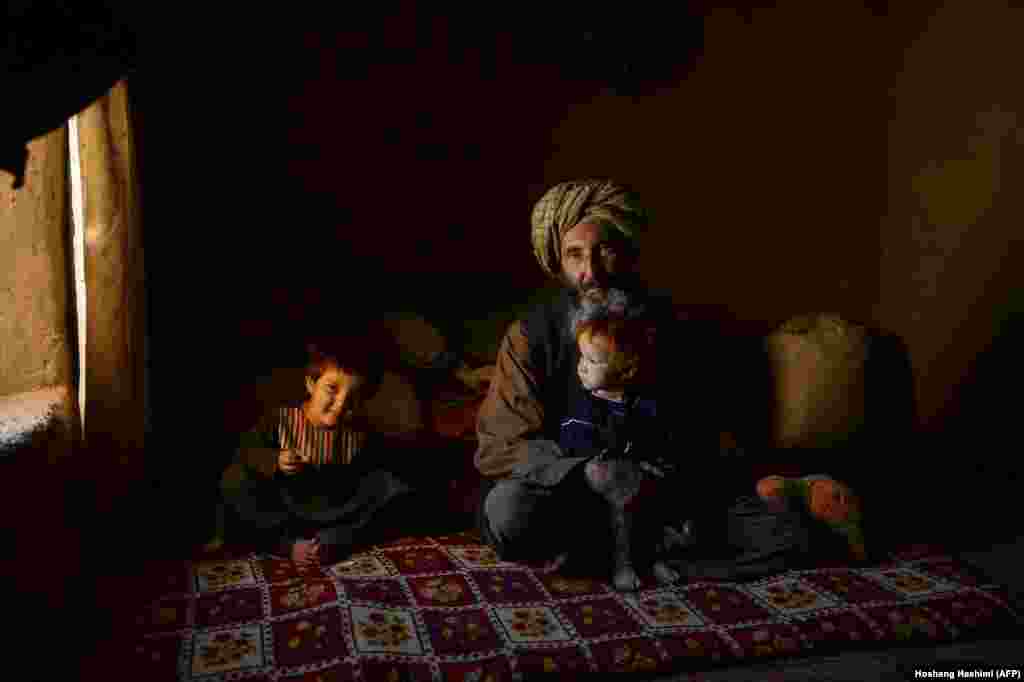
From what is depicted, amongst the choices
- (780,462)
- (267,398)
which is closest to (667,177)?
(780,462)

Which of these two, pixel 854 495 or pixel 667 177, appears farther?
pixel 667 177

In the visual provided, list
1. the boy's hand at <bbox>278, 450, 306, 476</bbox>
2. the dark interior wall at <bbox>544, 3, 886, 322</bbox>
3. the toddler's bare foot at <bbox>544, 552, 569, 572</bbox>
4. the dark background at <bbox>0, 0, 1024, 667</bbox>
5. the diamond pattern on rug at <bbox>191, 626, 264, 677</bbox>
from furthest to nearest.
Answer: the dark interior wall at <bbox>544, 3, 886, 322</bbox> → the dark background at <bbox>0, 0, 1024, 667</bbox> → the boy's hand at <bbox>278, 450, 306, 476</bbox> → the toddler's bare foot at <bbox>544, 552, 569, 572</bbox> → the diamond pattern on rug at <bbox>191, 626, 264, 677</bbox>

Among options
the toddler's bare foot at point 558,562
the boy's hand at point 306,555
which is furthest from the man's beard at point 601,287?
the boy's hand at point 306,555

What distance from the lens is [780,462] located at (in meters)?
3.83

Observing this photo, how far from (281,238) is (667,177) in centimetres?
200

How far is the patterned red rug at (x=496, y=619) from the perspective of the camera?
243cm

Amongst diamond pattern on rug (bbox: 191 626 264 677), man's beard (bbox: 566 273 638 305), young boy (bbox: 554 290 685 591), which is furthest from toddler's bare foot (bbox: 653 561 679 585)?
diamond pattern on rug (bbox: 191 626 264 677)

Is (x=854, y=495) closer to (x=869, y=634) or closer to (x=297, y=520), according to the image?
(x=869, y=634)

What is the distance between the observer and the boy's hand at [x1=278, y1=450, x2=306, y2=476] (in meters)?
3.18

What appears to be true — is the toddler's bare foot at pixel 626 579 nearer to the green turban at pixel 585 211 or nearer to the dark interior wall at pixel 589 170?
the green turban at pixel 585 211

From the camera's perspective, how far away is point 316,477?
10.8 feet

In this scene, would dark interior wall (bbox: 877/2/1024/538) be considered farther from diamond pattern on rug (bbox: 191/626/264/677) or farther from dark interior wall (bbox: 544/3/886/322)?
diamond pattern on rug (bbox: 191/626/264/677)

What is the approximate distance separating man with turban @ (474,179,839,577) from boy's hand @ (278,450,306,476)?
0.66 m

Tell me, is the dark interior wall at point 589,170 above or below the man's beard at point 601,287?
above
